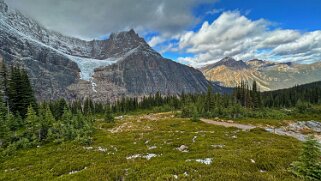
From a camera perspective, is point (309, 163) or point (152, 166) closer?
point (309, 163)

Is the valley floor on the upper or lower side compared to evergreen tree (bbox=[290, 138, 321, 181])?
lower

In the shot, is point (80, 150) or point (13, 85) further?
point (13, 85)

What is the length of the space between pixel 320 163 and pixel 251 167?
182 inches

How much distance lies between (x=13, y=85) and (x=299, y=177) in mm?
59811

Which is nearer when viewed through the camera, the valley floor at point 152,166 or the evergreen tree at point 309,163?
the evergreen tree at point 309,163

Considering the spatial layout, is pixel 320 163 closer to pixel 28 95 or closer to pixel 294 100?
pixel 28 95

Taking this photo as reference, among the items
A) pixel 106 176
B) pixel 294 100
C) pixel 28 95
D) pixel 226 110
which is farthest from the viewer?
pixel 294 100

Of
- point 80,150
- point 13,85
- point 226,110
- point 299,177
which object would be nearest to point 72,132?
point 80,150

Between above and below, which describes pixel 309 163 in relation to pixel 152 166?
above

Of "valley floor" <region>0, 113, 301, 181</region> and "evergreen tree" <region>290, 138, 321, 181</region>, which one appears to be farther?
"valley floor" <region>0, 113, 301, 181</region>

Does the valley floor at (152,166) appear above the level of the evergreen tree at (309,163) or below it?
below

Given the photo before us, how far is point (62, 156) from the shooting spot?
24.4 m

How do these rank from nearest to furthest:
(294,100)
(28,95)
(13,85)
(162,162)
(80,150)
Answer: (162,162)
(80,150)
(13,85)
(28,95)
(294,100)

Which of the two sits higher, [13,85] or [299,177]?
[13,85]
